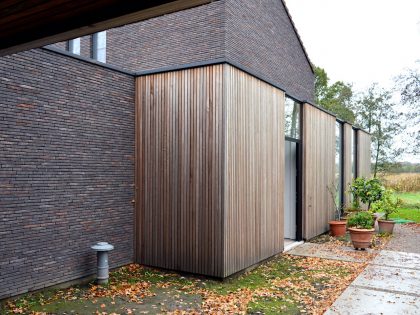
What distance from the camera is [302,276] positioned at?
20.2ft

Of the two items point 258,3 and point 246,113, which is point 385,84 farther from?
point 246,113

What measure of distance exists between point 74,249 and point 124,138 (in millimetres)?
1891

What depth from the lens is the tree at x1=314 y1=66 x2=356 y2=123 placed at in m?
23.7

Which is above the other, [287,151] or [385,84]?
[385,84]

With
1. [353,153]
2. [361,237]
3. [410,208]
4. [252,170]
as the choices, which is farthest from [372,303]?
[410,208]

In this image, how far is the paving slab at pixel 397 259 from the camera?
6.97 meters

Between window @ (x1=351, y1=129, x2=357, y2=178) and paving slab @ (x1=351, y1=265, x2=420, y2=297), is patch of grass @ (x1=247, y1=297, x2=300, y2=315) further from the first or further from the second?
window @ (x1=351, y1=129, x2=357, y2=178)

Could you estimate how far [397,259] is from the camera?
24.3 ft

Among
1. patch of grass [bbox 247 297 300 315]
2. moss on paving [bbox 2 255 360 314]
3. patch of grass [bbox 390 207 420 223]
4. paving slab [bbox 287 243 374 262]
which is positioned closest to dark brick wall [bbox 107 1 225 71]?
paving slab [bbox 287 243 374 262]

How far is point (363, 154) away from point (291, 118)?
8.37 metres

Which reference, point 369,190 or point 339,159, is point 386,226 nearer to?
point 369,190

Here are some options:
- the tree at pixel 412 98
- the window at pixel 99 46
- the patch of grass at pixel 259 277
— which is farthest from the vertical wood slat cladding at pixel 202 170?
the tree at pixel 412 98

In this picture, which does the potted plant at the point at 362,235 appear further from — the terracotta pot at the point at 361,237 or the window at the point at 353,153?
the window at the point at 353,153

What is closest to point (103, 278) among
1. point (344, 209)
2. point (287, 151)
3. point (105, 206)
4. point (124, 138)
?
point (105, 206)
